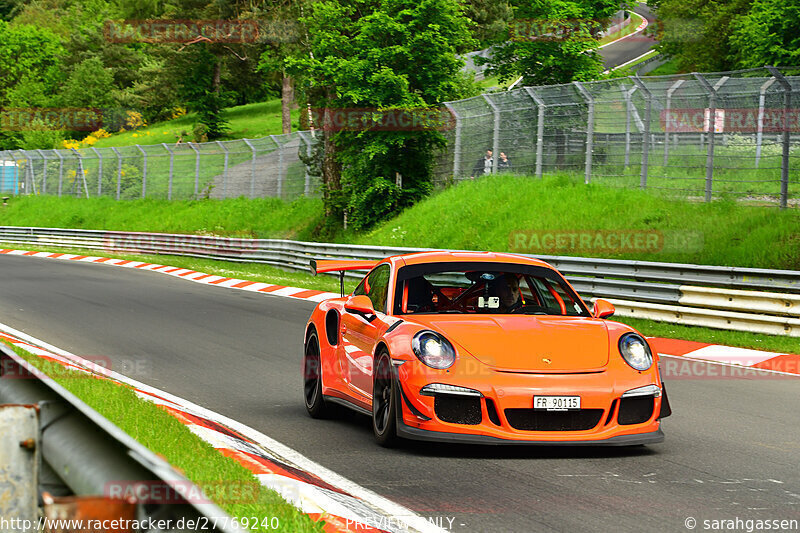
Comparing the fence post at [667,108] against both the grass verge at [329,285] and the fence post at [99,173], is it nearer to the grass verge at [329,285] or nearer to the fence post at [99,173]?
the grass verge at [329,285]

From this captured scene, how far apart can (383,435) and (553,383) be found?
1.24 m

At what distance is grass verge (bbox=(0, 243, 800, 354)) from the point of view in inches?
545

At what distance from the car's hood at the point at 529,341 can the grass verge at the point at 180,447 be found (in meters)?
1.73

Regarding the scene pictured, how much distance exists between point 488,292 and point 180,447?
266 centimetres

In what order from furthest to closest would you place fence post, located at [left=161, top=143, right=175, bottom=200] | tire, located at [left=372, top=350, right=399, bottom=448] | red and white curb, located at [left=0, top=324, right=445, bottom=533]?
fence post, located at [left=161, top=143, right=175, bottom=200] → tire, located at [left=372, top=350, right=399, bottom=448] → red and white curb, located at [left=0, top=324, right=445, bottom=533]

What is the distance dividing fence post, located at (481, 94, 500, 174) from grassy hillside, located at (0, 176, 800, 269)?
42 cm

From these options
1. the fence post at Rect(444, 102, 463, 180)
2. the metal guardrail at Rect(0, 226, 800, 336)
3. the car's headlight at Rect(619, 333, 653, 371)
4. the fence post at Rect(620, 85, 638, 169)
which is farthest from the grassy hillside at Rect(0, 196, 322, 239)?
the car's headlight at Rect(619, 333, 653, 371)

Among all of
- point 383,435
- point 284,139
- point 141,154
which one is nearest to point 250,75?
point 141,154

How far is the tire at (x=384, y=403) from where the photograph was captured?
698 cm

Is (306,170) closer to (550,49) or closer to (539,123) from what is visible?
(550,49)

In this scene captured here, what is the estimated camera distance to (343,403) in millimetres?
8180

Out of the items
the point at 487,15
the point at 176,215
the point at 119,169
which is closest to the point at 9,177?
the point at 119,169

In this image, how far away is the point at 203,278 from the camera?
2716 centimetres

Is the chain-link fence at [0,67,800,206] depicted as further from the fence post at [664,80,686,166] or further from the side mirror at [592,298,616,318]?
the side mirror at [592,298,616,318]
